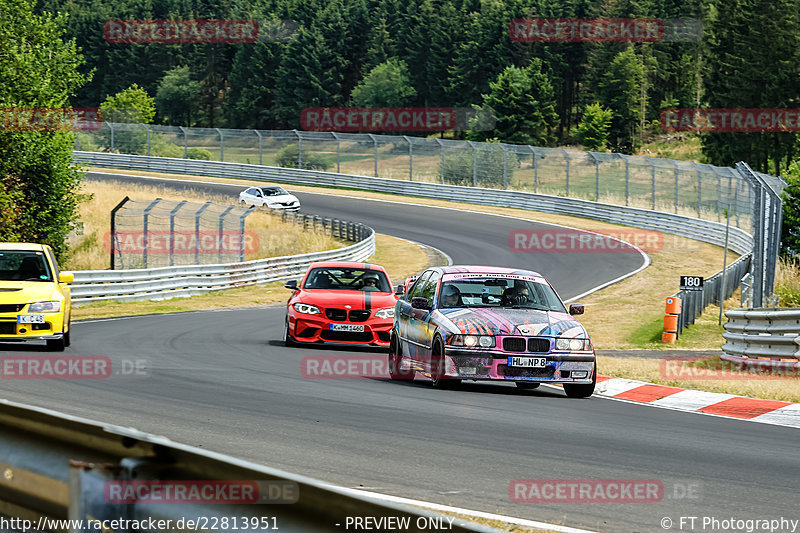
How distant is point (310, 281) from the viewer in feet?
59.3

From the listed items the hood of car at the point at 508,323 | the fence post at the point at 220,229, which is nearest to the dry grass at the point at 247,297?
the fence post at the point at 220,229

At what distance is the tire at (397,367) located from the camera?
13.6 m

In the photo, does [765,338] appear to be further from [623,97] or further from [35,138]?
[623,97]

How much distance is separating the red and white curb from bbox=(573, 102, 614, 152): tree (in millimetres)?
88586

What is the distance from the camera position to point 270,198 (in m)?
51.5

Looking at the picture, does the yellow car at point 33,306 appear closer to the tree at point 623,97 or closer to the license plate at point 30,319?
the license plate at point 30,319

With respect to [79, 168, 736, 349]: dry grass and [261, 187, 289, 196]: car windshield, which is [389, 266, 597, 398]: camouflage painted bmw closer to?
[79, 168, 736, 349]: dry grass

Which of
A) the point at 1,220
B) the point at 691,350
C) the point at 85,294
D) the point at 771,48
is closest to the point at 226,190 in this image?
the point at 1,220

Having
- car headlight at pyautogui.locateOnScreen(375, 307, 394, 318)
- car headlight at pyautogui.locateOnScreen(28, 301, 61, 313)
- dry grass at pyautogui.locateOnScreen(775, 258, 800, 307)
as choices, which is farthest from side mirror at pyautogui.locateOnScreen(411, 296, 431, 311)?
dry grass at pyautogui.locateOnScreen(775, 258, 800, 307)

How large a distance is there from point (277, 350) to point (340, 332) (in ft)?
3.36

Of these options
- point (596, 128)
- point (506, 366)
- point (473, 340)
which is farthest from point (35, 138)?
point (596, 128)

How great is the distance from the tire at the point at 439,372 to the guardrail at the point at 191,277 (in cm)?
1575

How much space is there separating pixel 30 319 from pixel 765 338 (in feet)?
37.8

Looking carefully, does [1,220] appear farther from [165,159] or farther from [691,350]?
[165,159]
